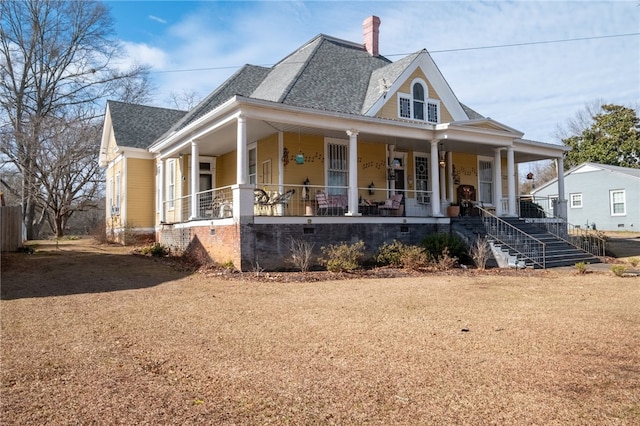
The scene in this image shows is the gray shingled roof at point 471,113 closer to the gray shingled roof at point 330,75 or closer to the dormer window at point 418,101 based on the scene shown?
the dormer window at point 418,101

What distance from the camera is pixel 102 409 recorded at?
145 inches

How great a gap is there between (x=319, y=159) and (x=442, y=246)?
5.06m

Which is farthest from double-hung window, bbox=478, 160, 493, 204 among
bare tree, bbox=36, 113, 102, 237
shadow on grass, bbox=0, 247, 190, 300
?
bare tree, bbox=36, 113, 102, 237

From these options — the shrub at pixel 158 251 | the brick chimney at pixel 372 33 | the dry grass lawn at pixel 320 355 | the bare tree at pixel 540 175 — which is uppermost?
the brick chimney at pixel 372 33

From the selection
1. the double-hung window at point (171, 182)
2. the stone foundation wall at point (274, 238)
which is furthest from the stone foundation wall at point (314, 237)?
the double-hung window at point (171, 182)

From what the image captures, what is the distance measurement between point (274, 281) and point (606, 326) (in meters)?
6.56

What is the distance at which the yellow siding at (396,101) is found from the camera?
17234mm

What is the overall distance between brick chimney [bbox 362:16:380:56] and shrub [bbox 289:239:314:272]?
11.9 meters

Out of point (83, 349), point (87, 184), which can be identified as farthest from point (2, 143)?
point (83, 349)

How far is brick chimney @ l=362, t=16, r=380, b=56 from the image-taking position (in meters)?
21.1

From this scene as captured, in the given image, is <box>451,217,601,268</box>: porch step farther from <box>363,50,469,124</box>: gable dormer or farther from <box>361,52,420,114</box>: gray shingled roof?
<box>361,52,420,114</box>: gray shingled roof

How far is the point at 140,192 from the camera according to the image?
72.0ft

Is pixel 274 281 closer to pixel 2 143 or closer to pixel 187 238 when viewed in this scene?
pixel 187 238

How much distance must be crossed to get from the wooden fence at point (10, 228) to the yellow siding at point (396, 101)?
543 inches
